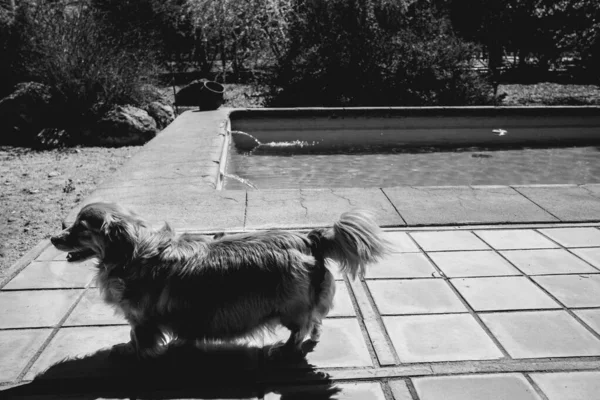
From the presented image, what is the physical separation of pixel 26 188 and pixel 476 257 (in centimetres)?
618

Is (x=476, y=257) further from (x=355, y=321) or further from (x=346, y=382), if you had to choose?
(x=346, y=382)

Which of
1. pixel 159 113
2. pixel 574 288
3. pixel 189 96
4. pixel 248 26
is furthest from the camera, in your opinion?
pixel 248 26

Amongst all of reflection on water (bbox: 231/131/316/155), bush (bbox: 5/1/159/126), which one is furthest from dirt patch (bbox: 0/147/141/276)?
reflection on water (bbox: 231/131/316/155)

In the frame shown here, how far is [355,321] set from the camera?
3.26m

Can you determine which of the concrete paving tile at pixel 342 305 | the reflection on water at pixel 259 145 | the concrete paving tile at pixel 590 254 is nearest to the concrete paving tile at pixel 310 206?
the concrete paving tile at pixel 342 305

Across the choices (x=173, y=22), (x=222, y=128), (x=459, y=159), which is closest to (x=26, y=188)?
(x=222, y=128)

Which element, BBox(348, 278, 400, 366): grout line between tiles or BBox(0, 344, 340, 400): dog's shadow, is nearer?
BBox(0, 344, 340, 400): dog's shadow

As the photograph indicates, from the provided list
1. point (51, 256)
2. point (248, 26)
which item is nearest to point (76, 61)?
point (248, 26)

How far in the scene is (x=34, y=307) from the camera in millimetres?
3383

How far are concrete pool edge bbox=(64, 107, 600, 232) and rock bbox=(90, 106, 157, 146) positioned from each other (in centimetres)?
418

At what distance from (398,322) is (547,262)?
164 cm

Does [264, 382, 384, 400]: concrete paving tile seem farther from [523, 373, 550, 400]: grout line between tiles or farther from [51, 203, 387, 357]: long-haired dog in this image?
[523, 373, 550, 400]: grout line between tiles

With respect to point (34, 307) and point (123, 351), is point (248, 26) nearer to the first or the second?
point (34, 307)

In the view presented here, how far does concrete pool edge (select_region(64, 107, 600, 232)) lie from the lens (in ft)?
15.7
